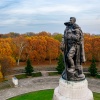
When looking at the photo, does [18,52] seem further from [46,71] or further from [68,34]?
[68,34]

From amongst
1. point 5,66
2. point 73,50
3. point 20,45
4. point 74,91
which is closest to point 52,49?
point 20,45

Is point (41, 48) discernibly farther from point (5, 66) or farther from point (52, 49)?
point (5, 66)

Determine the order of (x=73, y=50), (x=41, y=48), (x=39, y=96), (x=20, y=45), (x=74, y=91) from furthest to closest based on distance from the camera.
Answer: (x=20, y=45) → (x=41, y=48) → (x=39, y=96) → (x=73, y=50) → (x=74, y=91)

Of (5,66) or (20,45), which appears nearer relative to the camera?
(5,66)

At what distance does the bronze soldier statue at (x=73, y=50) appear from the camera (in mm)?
11945

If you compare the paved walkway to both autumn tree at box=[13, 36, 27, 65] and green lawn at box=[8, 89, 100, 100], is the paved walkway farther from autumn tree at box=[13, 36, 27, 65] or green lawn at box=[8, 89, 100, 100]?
autumn tree at box=[13, 36, 27, 65]

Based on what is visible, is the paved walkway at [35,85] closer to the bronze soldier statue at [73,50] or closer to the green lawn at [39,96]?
the green lawn at [39,96]

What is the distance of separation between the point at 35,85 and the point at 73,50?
1778 centimetres

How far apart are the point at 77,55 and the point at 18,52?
29.0 metres

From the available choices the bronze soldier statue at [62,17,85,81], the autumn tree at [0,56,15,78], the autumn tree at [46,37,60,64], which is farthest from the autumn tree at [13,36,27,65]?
the bronze soldier statue at [62,17,85,81]

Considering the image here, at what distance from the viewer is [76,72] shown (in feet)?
39.8

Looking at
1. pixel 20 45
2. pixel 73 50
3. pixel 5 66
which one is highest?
pixel 73 50

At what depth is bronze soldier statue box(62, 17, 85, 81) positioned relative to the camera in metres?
11.9

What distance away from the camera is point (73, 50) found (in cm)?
1198
